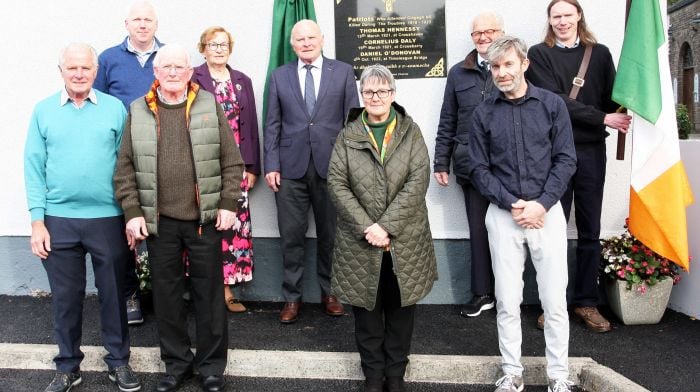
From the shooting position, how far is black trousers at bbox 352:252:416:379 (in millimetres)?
3863

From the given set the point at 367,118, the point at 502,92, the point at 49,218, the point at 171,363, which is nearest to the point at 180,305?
the point at 171,363

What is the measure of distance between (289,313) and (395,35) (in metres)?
2.54

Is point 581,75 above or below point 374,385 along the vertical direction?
above

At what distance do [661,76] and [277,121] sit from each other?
287cm

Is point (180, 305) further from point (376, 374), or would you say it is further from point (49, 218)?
point (376, 374)

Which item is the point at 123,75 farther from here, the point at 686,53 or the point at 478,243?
the point at 686,53

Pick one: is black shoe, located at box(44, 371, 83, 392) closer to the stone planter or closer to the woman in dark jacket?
the woman in dark jacket

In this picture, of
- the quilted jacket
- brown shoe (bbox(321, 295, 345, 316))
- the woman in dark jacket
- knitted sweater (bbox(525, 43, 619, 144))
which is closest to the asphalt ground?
brown shoe (bbox(321, 295, 345, 316))

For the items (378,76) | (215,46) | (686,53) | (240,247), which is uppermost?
(686,53)

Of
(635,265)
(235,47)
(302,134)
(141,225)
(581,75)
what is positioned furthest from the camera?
(235,47)

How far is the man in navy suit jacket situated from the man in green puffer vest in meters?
1.18

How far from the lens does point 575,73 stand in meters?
4.82

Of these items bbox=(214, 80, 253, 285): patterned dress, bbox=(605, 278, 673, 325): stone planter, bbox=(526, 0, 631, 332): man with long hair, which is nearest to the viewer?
bbox=(526, 0, 631, 332): man with long hair

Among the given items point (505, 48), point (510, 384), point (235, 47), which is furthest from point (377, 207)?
point (235, 47)
